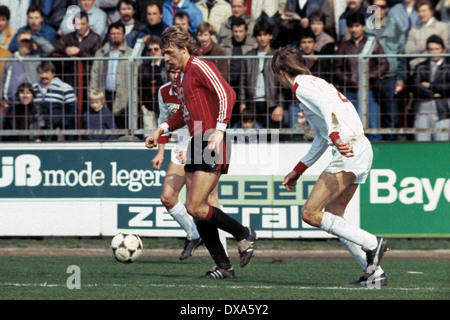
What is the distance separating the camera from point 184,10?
47.0 ft

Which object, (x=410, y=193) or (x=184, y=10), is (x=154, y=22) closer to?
(x=184, y=10)

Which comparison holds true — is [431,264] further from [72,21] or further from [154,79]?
[72,21]

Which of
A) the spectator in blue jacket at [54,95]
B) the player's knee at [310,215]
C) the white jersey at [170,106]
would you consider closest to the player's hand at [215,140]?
the player's knee at [310,215]

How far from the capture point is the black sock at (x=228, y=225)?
28.9 ft

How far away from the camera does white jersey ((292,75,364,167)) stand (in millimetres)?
7758

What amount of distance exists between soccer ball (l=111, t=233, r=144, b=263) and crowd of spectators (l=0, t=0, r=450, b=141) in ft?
12.2

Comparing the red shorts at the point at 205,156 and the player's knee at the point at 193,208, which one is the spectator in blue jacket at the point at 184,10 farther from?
the player's knee at the point at 193,208

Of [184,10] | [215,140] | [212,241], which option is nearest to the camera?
[215,140]

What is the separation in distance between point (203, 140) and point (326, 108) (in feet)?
4.92

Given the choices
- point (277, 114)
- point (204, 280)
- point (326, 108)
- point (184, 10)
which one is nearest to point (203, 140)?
point (204, 280)

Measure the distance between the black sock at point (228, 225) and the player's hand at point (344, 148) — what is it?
1.70 meters

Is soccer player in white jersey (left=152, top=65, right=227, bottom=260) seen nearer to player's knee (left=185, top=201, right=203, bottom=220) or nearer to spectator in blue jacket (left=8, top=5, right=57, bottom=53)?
player's knee (left=185, top=201, right=203, bottom=220)

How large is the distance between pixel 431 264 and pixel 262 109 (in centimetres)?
345

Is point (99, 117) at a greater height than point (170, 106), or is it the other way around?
point (170, 106)
